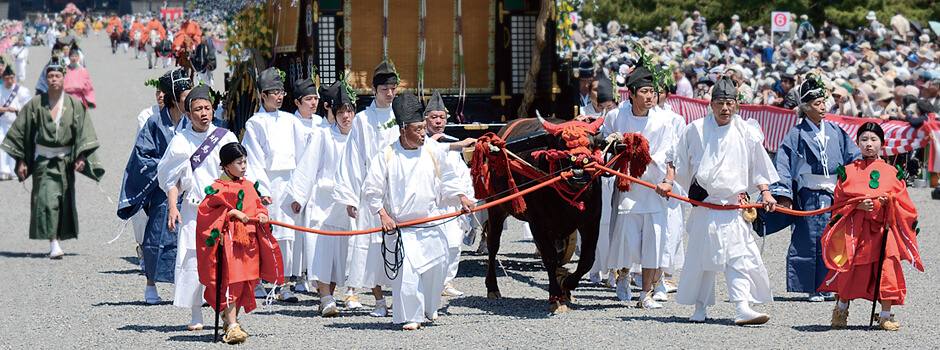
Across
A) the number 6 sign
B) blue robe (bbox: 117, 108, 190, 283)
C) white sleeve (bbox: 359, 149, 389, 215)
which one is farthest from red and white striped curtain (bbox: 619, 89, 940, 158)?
blue robe (bbox: 117, 108, 190, 283)

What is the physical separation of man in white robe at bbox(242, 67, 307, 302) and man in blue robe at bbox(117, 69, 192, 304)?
57 cm

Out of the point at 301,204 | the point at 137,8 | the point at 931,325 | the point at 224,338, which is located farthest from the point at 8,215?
the point at 137,8

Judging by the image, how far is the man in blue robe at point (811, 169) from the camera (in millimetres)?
8383

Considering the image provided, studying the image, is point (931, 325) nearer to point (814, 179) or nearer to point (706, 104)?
point (814, 179)

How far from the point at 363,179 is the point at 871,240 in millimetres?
3356

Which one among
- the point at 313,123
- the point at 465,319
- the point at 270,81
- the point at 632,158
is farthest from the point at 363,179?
the point at 632,158

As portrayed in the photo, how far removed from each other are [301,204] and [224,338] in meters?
1.81

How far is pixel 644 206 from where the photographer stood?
27.8 feet

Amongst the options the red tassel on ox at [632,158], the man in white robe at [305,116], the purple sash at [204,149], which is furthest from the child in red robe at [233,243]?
the red tassel on ox at [632,158]

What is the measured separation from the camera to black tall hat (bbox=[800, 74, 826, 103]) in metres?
8.38

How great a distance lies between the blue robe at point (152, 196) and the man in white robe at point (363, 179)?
3.96 feet

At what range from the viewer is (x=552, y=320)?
7.70 m

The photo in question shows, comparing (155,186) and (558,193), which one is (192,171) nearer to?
(155,186)

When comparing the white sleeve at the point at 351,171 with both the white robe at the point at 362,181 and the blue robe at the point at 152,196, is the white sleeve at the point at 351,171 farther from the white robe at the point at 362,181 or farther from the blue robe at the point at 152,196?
the blue robe at the point at 152,196
